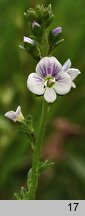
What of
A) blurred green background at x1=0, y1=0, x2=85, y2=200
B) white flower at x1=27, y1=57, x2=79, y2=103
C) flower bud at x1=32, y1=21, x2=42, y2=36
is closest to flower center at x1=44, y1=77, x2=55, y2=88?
white flower at x1=27, y1=57, x2=79, y2=103

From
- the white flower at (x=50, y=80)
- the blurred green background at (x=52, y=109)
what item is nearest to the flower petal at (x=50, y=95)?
the white flower at (x=50, y=80)

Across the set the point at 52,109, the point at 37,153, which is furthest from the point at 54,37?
the point at 52,109

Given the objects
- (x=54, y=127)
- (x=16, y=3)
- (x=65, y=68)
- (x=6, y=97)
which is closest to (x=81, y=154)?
(x=54, y=127)

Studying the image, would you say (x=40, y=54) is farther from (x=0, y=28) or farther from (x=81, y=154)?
(x=0, y=28)

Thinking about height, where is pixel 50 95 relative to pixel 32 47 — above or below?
below

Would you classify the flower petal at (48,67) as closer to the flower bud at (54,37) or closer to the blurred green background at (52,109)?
the flower bud at (54,37)

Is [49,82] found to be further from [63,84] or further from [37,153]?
[37,153]

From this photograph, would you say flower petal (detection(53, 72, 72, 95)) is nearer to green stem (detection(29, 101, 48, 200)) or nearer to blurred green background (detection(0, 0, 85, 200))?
green stem (detection(29, 101, 48, 200))
